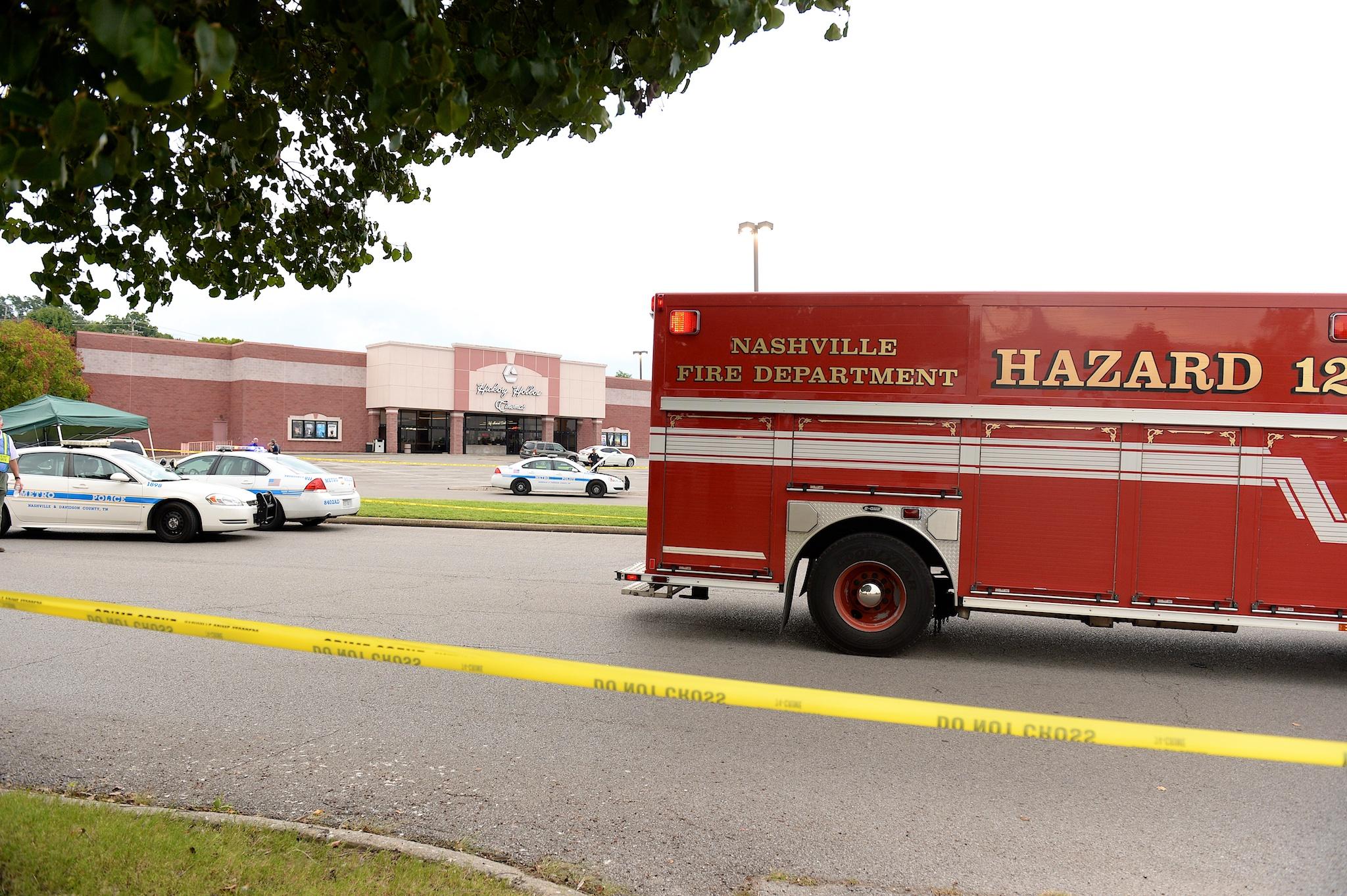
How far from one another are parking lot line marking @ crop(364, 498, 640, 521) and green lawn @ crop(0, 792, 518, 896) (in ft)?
47.4

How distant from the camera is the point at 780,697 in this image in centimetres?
333

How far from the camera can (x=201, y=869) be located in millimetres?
3102

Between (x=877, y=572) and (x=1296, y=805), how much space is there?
10.2 ft

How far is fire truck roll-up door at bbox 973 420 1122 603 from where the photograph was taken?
642 cm

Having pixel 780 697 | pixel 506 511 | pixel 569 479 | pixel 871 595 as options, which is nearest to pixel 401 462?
pixel 569 479

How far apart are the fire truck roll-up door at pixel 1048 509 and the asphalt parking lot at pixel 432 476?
25.3 ft

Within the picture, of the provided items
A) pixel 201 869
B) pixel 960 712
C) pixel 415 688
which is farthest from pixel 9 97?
pixel 415 688

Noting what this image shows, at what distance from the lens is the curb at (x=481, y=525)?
1614 centimetres

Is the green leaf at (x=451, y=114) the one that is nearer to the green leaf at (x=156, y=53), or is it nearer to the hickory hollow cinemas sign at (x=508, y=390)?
the green leaf at (x=156, y=53)

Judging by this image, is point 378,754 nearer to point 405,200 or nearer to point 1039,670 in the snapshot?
point 405,200

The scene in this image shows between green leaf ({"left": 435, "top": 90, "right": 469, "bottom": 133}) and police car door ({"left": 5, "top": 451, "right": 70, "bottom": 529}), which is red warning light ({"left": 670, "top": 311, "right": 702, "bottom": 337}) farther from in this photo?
police car door ({"left": 5, "top": 451, "right": 70, "bottom": 529})

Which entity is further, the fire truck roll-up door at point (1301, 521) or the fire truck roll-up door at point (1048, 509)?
the fire truck roll-up door at point (1048, 509)

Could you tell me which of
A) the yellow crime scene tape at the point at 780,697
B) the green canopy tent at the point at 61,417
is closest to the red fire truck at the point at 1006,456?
the yellow crime scene tape at the point at 780,697

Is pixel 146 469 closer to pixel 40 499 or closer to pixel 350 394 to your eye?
pixel 40 499
